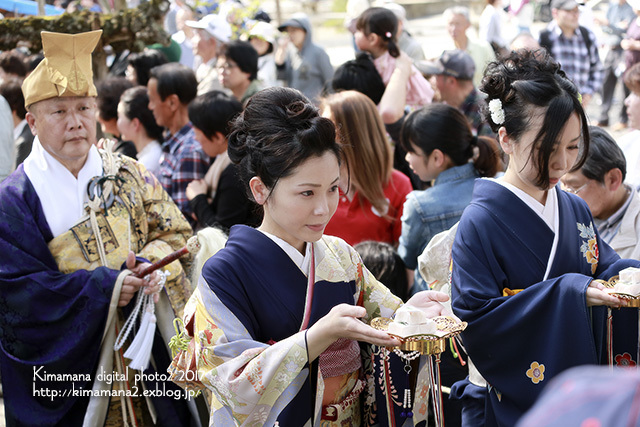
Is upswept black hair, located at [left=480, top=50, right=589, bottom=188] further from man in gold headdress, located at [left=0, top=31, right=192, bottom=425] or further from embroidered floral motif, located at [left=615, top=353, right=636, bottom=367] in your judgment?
man in gold headdress, located at [left=0, top=31, right=192, bottom=425]

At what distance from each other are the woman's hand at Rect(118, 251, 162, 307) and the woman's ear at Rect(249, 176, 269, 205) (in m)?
1.16

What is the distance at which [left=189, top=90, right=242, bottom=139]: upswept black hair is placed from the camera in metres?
4.65

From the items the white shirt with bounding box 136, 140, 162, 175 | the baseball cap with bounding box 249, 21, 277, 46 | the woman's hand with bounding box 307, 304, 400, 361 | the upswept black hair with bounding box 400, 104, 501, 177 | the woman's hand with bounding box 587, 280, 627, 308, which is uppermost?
the woman's hand with bounding box 307, 304, 400, 361

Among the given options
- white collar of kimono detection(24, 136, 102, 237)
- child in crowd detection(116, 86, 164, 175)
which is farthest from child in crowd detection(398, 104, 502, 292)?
child in crowd detection(116, 86, 164, 175)

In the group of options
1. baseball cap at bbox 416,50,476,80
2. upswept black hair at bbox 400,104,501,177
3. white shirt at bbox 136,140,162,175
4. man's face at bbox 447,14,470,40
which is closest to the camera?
upswept black hair at bbox 400,104,501,177

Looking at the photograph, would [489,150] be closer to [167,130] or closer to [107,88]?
[167,130]

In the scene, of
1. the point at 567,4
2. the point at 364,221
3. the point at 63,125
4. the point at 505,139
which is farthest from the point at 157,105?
the point at 567,4

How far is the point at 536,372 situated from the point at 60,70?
2508 millimetres

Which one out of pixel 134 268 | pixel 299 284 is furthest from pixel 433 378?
pixel 134 268

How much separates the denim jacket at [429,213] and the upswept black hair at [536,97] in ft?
3.66

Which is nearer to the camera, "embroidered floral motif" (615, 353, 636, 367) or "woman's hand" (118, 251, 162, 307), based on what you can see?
"embroidered floral motif" (615, 353, 636, 367)

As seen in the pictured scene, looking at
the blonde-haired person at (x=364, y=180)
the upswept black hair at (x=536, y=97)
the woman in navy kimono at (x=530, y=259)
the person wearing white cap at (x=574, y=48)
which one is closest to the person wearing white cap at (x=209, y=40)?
the blonde-haired person at (x=364, y=180)

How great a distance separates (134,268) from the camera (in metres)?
3.45

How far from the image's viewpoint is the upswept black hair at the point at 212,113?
465 centimetres
